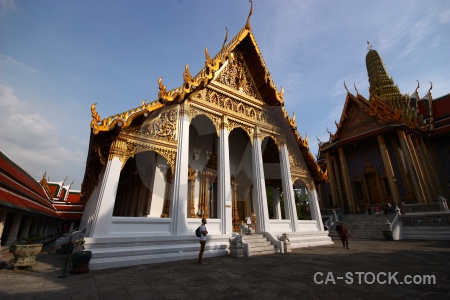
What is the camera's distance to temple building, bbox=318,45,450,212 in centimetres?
1561

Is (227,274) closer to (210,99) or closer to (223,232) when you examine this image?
(223,232)

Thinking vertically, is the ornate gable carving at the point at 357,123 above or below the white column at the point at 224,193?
above

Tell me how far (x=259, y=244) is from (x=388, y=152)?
15874 millimetres

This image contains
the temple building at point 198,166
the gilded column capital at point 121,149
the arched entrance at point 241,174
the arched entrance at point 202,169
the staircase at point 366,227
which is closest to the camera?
the temple building at point 198,166

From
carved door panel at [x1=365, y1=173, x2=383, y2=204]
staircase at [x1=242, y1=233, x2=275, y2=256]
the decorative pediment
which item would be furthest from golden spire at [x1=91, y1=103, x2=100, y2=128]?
the decorative pediment

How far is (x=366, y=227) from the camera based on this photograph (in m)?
13.6

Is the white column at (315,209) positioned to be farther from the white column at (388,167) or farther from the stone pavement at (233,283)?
the white column at (388,167)

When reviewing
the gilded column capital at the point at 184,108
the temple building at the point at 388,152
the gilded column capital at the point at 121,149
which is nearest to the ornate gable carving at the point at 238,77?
the gilded column capital at the point at 184,108

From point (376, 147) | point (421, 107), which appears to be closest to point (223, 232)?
point (376, 147)

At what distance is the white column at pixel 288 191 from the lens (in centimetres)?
880

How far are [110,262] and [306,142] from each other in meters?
8.91

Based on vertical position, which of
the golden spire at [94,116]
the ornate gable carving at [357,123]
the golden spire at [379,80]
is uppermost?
the golden spire at [379,80]

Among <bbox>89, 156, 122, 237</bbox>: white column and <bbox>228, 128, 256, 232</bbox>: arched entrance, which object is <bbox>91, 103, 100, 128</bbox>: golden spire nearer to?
<bbox>89, 156, 122, 237</bbox>: white column

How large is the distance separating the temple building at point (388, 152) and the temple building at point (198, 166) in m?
8.09
